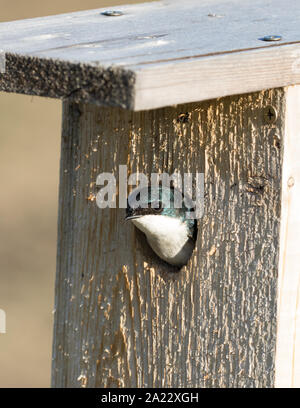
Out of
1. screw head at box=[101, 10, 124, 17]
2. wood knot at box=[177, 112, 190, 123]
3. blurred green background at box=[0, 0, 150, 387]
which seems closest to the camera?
wood knot at box=[177, 112, 190, 123]

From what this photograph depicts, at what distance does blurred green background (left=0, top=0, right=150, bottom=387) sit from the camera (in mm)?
4102

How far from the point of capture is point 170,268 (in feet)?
5.64

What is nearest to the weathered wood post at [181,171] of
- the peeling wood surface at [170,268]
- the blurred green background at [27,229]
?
the peeling wood surface at [170,268]

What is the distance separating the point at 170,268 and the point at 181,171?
21 centimetres

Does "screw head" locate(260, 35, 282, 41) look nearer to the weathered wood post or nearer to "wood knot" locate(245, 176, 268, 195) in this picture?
the weathered wood post

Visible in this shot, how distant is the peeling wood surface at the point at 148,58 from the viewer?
123 centimetres

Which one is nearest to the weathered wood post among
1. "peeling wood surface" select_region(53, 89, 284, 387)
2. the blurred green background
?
"peeling wood surface" select_region(53, 89, 284, 387)

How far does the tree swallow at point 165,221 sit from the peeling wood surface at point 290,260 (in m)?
0.21

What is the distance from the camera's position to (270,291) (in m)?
1.56

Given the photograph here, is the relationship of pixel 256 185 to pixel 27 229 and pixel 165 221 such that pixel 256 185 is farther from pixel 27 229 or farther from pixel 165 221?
pixel 27 229

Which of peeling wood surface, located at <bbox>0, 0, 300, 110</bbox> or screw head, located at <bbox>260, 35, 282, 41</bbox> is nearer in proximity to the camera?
peeling wood surface, located at <bbox>0, 0, 300, 110</bbox>

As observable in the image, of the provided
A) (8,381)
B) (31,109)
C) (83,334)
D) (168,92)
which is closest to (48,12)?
(31,109)

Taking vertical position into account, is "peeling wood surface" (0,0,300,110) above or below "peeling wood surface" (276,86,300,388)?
above

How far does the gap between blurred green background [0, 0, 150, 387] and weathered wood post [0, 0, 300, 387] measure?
2.19 metres
